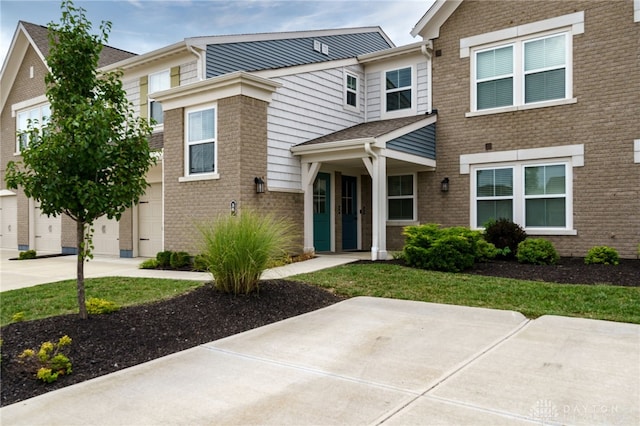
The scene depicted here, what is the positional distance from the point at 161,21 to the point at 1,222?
43.8ft

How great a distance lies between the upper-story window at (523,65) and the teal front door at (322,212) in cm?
427

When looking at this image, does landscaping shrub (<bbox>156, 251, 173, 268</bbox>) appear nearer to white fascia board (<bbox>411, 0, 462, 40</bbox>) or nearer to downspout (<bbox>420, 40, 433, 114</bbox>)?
downspout (<bbox>420, 40, 433, 114</bbox>)

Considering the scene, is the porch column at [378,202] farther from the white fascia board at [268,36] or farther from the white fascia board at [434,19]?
the white fascia board at [268,36]

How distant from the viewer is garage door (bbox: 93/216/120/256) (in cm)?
1462

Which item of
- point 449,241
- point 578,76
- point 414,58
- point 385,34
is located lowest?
point 449,241

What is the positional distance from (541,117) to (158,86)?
33.4ft

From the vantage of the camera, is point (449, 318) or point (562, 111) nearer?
point (449, 318)

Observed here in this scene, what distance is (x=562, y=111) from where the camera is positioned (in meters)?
11.4

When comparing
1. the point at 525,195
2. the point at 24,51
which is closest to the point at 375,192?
the point at 525,195

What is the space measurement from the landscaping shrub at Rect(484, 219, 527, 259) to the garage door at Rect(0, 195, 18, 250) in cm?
1750

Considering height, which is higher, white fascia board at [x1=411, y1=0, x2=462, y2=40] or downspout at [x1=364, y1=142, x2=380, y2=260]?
white fascia board at [x1=411, y1=0, x2=462, y2=40]

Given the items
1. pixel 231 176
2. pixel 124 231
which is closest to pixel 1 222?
pixel 124 231

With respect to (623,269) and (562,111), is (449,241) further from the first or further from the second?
(562,111)

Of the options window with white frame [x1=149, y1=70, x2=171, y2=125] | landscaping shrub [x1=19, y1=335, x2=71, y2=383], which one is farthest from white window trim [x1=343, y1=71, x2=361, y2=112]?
landscaping shrub [x1=19, y1=335, x2=71, y2=383]
